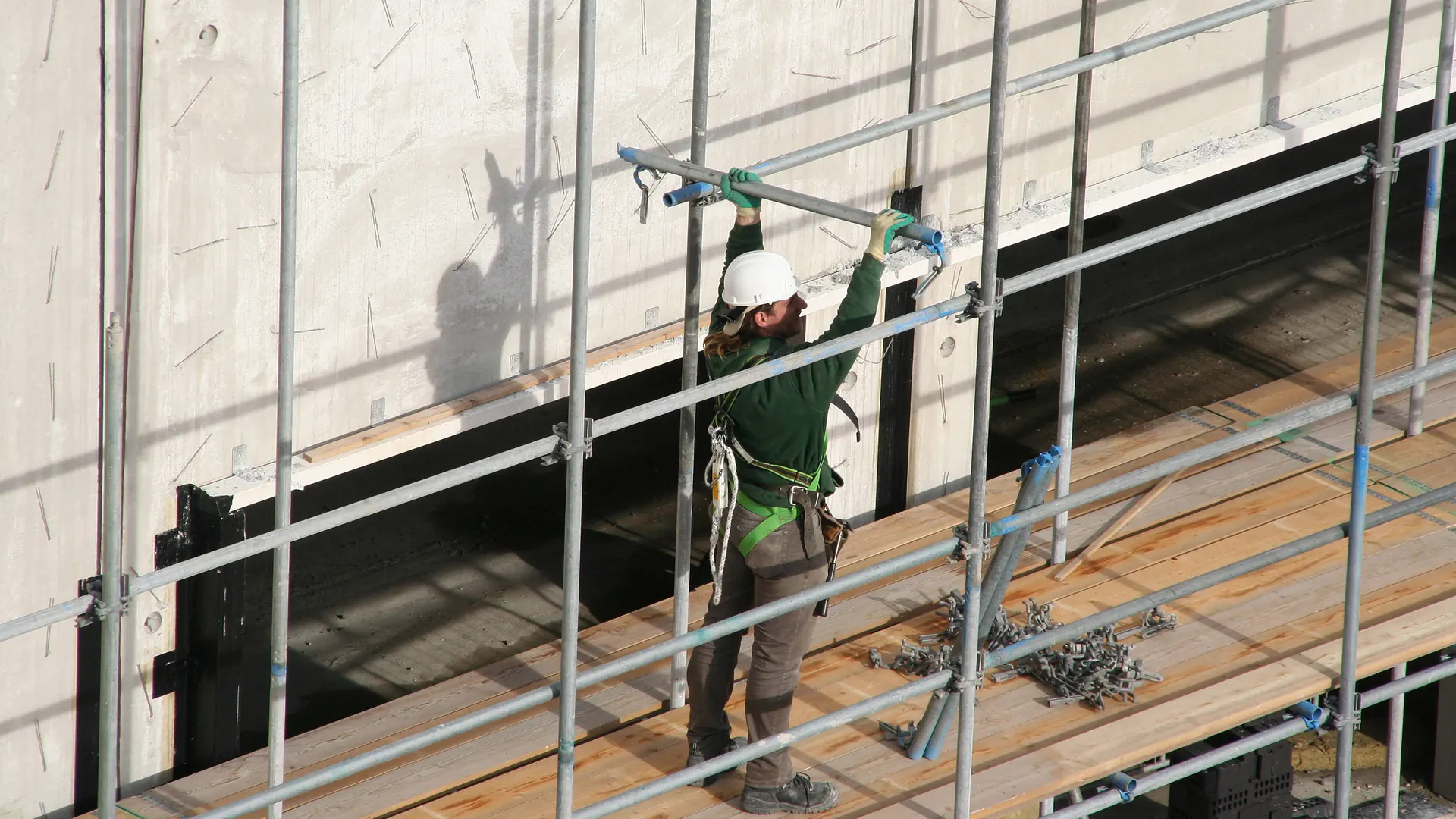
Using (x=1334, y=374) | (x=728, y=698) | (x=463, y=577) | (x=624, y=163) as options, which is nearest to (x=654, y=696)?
(x=728, y=698)

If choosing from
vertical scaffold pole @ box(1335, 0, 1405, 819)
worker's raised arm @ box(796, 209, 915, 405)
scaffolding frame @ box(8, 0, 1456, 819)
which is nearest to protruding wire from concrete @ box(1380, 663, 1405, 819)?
scaffolding frame @ box(8, 0, 1456, 819)

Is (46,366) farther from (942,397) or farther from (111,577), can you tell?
(942,397)

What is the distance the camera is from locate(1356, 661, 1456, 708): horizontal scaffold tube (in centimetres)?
707

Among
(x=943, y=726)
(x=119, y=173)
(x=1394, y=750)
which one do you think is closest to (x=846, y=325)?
(x=943, y=726)

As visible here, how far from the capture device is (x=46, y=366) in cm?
605

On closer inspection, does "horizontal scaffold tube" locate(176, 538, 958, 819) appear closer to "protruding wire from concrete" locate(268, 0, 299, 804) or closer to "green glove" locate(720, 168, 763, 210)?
"protruding wire from concrete" locate(268, 0, 299, 804)

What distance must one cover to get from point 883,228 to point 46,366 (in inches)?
101

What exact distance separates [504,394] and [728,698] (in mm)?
1335

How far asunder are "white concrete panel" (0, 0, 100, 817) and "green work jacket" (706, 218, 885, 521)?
1.95 meters

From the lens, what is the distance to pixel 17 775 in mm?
6504

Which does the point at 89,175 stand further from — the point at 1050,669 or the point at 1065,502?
the point at 1050,669

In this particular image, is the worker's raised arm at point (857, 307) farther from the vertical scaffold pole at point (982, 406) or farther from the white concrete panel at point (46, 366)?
the white concrete panel at point (46, 366)

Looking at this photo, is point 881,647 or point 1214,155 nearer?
point 881,647

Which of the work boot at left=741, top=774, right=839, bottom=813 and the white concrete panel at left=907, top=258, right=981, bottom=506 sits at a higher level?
the white concrete panel at left=907, top=258, right=981, bottom=506
